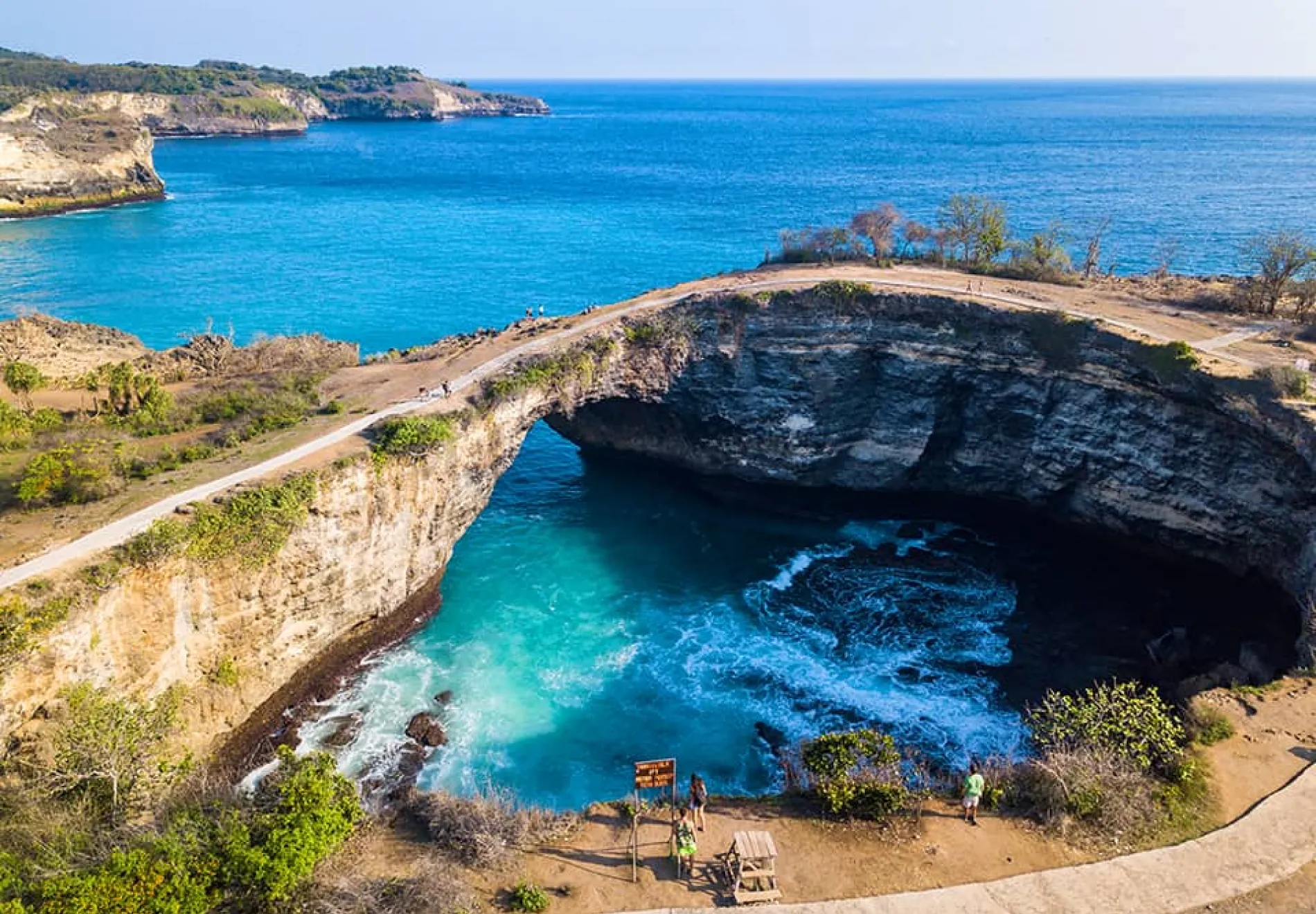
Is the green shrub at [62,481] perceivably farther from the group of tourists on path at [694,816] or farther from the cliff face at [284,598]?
the group of tourists on path at [694,816]

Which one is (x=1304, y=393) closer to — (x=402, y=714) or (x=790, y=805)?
(x=790, y=805)

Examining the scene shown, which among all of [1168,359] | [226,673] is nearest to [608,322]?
[226,673]

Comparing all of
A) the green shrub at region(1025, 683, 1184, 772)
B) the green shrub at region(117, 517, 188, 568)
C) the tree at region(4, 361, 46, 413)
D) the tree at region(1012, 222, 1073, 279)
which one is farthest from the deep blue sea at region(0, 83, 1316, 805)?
the tree at region(4, 361, 46, 413)

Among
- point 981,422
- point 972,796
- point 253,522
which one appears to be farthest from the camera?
point 981,422

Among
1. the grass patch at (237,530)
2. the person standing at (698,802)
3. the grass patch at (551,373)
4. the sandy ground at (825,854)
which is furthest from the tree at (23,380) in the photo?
the person standing at (698,802)

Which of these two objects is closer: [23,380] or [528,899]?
[528,899]

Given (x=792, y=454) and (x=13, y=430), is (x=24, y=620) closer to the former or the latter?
(x=13, y=430)

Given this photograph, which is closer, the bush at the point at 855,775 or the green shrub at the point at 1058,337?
the bush at the point at 855,775

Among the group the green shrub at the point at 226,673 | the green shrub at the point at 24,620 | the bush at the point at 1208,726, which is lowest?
the green shrub at the point at 226,673
